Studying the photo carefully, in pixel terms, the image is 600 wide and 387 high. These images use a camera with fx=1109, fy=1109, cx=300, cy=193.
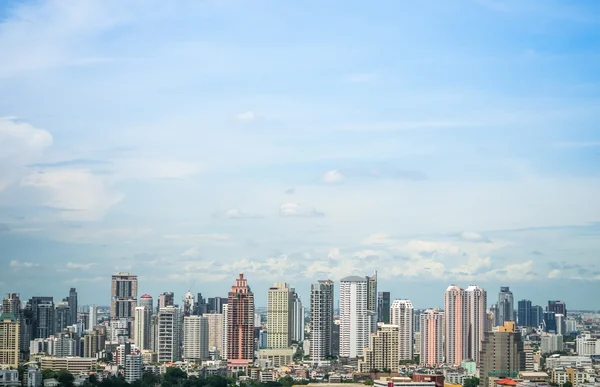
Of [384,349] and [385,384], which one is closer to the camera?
[385,384]

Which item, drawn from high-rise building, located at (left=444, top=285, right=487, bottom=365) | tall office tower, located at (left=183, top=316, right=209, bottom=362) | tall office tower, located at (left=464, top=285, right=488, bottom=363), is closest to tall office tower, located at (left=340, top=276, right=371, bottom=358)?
high-rise building, located at (left=444, top=285, right=487, bottom=365)

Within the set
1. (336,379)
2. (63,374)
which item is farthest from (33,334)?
(336,379)

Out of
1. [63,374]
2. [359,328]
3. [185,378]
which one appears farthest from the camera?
[359,328]

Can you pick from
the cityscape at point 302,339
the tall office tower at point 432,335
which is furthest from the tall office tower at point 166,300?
the tall office tower at point 432,335

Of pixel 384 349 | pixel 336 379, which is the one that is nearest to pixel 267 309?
pixel 384 349

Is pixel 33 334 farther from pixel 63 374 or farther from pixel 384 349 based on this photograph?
pixel 384 349

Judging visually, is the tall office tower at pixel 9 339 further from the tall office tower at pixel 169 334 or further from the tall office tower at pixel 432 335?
the tall office tower at pixel 432 335

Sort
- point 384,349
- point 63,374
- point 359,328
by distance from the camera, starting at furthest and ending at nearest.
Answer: point 359,328 → point 384,349 → point 63,374
